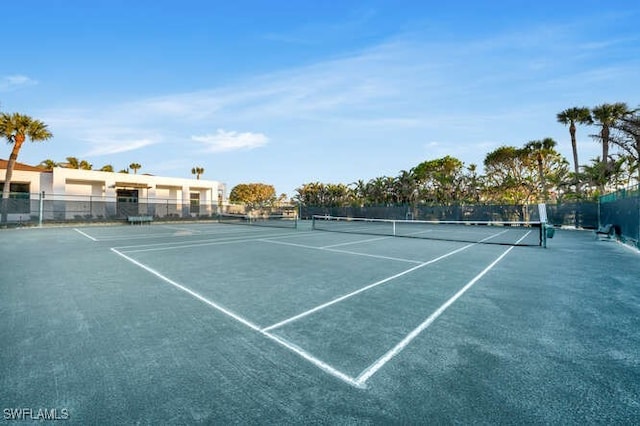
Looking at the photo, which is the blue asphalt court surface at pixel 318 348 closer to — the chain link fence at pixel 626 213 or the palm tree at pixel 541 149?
the chain link fence at pixel 626 213

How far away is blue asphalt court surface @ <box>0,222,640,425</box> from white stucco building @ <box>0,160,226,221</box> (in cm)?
2586

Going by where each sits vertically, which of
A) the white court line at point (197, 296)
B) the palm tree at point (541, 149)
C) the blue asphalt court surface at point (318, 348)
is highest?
the palm tree at point (541, 149)

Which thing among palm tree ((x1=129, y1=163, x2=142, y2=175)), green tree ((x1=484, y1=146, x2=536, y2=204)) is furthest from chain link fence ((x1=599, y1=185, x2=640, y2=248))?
palm tree ((x1=129, y1=163, x2=142, y2=175))

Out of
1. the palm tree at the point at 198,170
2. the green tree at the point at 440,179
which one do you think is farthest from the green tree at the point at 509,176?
the palm tree at the point at 198,170

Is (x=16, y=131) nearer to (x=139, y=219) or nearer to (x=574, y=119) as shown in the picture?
(x=139, y=219)

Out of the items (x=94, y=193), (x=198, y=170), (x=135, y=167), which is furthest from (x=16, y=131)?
(x=198, y=170)

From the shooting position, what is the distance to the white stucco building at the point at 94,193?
26.5 m

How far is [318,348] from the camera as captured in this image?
347 cm

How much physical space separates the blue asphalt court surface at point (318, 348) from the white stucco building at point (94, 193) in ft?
84.8

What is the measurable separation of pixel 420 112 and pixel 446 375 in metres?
31.2

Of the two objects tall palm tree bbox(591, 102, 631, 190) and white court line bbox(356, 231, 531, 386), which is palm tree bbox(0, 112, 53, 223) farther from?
tall palm tree bbox(591, 102, 631, 190)

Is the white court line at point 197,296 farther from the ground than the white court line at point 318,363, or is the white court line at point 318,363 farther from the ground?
the white court line at point 318,363

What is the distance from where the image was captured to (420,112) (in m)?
30.2

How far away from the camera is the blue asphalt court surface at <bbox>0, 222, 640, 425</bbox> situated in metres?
2.41
